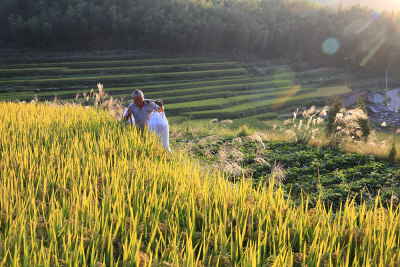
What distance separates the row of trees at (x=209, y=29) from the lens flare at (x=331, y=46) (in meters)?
0.22

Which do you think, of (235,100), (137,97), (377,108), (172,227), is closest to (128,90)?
(235,100)

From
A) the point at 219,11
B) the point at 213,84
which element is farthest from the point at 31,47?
the point at 219,11

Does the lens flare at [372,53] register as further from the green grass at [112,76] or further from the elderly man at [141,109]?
the elderly man at [141,109]

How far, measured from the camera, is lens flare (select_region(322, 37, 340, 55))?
239 ft

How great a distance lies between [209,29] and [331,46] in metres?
31.0

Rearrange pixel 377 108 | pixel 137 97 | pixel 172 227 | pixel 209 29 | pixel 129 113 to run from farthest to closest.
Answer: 1. pixel 209 29
2. pixel 377 108
3. pixel 129 113
4. pixel 137 97
5. pixel 172 227

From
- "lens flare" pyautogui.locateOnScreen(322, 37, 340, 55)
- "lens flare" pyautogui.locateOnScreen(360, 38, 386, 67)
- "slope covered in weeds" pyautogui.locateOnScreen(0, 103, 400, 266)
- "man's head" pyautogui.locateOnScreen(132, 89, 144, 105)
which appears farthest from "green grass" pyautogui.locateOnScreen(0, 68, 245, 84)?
"lens flare" pyautogui.locateOnScreen(360, 38, 386, 67)

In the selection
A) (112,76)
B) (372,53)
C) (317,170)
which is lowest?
(317,170)

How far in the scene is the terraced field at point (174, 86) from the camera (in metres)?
29.6

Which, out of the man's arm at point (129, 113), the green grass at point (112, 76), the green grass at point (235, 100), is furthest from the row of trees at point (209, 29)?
the man's arm at point (129, 113)

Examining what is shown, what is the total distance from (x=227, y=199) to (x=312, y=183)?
139 inches

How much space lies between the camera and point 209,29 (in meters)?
64.1

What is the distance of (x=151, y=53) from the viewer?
56.1m

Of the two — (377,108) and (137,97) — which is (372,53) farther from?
(137,97)
